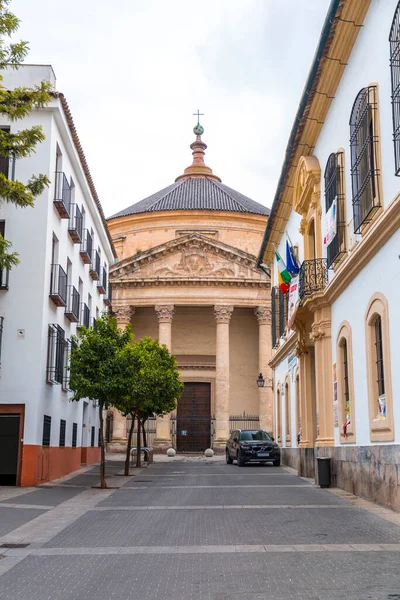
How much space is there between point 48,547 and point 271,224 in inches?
826

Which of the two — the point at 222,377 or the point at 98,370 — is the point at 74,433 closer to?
the point at 98,370

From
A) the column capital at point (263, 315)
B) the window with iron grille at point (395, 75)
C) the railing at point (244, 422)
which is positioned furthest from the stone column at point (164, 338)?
the window with iron grille at point (395, 75)

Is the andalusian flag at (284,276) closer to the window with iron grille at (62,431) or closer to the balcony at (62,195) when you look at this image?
the balcony at (62,195)

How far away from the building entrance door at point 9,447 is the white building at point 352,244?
8153 millimetres

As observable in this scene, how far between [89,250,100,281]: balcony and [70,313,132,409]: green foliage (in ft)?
33.6

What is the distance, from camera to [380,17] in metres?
13.2

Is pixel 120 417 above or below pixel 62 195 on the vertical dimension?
below

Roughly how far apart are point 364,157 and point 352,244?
2183mm

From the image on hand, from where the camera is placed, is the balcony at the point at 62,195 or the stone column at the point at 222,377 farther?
the stone column at the point at 222,377

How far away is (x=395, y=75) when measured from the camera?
1214 cm

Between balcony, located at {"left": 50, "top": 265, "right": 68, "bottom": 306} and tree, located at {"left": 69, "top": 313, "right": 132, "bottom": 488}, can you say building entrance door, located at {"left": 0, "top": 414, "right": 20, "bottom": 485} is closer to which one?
tree, located at {"left": 69, "top": 313, "right": 132, "bottom": 488}

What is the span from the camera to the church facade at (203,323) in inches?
1852

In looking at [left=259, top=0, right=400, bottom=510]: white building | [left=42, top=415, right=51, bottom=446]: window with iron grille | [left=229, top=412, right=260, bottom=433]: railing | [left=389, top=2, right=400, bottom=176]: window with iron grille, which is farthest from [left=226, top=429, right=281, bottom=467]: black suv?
[left=389, top=2, right=400, bottom=176]: window with iron grille

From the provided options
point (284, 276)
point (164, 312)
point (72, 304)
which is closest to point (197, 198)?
point (164, 312)
